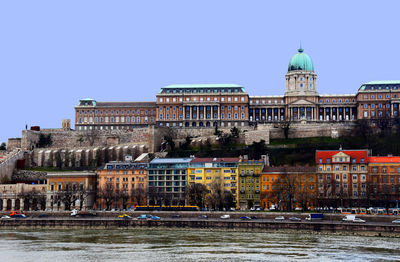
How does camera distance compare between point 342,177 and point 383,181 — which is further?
point 342,177

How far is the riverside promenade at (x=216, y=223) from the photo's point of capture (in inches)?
3158

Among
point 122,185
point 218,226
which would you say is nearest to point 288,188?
point 218,226

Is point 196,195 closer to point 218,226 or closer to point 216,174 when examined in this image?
point 216,174

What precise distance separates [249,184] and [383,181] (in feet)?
67.6

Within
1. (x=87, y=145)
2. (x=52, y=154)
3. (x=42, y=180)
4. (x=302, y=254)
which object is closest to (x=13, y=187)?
(x=42, y=180)

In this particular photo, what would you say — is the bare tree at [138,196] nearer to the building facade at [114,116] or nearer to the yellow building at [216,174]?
the yellow building at [216,174]

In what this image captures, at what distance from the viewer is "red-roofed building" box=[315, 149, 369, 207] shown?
3981 inches

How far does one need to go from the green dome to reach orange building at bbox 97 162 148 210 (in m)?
62.5

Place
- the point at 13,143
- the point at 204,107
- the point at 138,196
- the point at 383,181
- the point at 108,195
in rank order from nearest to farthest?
the point at 383,181, the point at 108,195, the point at 138,196, the point at 13,143, the point at 204,107

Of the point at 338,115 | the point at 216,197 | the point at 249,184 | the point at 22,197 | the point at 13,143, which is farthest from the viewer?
the point at 338,115

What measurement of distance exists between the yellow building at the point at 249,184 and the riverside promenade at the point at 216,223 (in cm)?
1639

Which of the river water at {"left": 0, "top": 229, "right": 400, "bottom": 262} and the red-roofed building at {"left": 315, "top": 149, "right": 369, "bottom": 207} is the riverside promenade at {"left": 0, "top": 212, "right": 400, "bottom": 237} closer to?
the river water at {"left": 0, "top": 229, "right": 400, "bottom": 262}

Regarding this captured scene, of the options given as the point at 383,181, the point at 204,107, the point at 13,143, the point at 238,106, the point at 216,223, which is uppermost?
the point at 238,106

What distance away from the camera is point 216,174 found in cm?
11456
